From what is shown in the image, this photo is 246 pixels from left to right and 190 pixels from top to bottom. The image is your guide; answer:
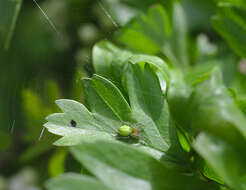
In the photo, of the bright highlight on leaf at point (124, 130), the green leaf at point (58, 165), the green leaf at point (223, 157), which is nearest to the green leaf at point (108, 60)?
the bright highlight on leaf at point (124, 130)

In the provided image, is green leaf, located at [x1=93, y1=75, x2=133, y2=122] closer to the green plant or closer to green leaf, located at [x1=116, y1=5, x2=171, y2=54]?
the green plant

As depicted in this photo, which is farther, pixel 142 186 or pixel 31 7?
pixel 31 7

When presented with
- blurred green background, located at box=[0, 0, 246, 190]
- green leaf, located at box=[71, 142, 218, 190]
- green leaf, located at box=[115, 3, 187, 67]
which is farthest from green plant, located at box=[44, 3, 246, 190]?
blurred green background, located at box=[0, 0, 246, 190]

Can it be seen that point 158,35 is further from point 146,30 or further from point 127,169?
point 127,169

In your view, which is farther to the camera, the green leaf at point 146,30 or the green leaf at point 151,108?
the green leaf at point 146,30

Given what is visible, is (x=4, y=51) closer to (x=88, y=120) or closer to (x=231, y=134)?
(x=88, y=120)

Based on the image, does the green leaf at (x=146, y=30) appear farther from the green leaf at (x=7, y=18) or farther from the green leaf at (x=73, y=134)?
the green leaf at (x=73, y=134)

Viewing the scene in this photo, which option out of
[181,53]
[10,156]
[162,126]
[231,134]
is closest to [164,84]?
[162,126]
